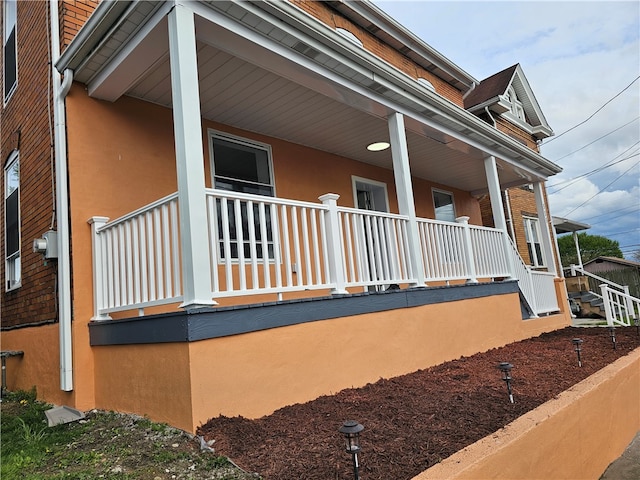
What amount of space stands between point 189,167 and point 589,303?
1546cm

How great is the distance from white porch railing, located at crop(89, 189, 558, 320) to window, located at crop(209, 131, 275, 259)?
0.13m

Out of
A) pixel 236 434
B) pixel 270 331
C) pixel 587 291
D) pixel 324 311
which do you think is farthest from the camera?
pixel 587 291

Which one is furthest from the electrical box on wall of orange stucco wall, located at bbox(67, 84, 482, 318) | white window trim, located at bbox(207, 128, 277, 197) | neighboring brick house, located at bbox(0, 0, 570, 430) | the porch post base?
the porch post base

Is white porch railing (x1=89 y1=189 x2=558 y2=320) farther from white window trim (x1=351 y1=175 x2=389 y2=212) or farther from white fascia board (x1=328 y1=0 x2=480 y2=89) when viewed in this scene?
white fascia board (x1=328 y1=0 x2=480 y2=89)

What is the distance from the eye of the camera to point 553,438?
3.15 m

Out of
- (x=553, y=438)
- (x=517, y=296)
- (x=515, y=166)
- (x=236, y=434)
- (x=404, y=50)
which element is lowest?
(x=553, y=438)

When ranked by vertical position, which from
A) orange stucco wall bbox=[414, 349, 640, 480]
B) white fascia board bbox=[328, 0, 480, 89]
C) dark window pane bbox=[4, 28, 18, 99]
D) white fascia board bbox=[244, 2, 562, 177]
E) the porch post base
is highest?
white fascia board bbox=[328, 0, 480, 89]

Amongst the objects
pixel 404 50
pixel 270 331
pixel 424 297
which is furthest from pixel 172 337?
pixel 404 50

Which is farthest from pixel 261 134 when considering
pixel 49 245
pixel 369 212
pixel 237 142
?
pixel 49 245

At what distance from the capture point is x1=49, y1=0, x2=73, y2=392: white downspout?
4.26 metres

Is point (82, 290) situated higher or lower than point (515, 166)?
lower

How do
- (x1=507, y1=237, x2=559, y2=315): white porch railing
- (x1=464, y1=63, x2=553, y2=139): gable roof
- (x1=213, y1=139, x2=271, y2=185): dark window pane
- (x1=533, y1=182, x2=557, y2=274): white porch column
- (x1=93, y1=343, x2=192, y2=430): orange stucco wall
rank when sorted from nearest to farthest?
(x1=93, y1=343, x2=192, y2=430): orange stucco wall
(x1=213, y1=139, x2=271, y2=185): dark window pane
(x1=507, y1=237, x2=559, y2=315): white porch railing
(x1=533, y1=182, x2=557, y2=274): white porch column
(x1=464, y1=63, x2=553, y2=139): gable roof

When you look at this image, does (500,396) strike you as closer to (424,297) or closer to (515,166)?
(424,297)

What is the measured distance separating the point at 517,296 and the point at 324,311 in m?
4.73
